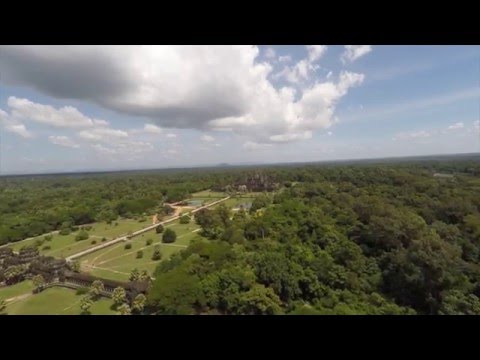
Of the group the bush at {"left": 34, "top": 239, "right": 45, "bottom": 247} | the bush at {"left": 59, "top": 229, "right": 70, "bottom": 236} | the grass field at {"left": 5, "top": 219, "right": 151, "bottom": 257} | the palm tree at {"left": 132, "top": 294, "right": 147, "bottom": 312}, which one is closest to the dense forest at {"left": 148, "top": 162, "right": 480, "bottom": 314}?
the palm tree at {"left": 132, "top": 294, "right": 147, "bottom": 312}

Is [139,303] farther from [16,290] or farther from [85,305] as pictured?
[16,290]

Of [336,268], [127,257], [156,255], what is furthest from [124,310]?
[336,268]

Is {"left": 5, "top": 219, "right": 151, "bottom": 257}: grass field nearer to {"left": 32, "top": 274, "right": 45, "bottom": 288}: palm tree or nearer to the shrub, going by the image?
{"left": 32, "top": 274, "right": 45, "bottom": 288}: palm tree

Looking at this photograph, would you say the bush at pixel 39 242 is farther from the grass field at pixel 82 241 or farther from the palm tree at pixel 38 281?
the palm tree at pixel 38 281

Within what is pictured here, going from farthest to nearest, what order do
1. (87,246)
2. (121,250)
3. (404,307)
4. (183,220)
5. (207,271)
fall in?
(183,220) < (87,246) < (121,250) < (207,271) < (404,307)
